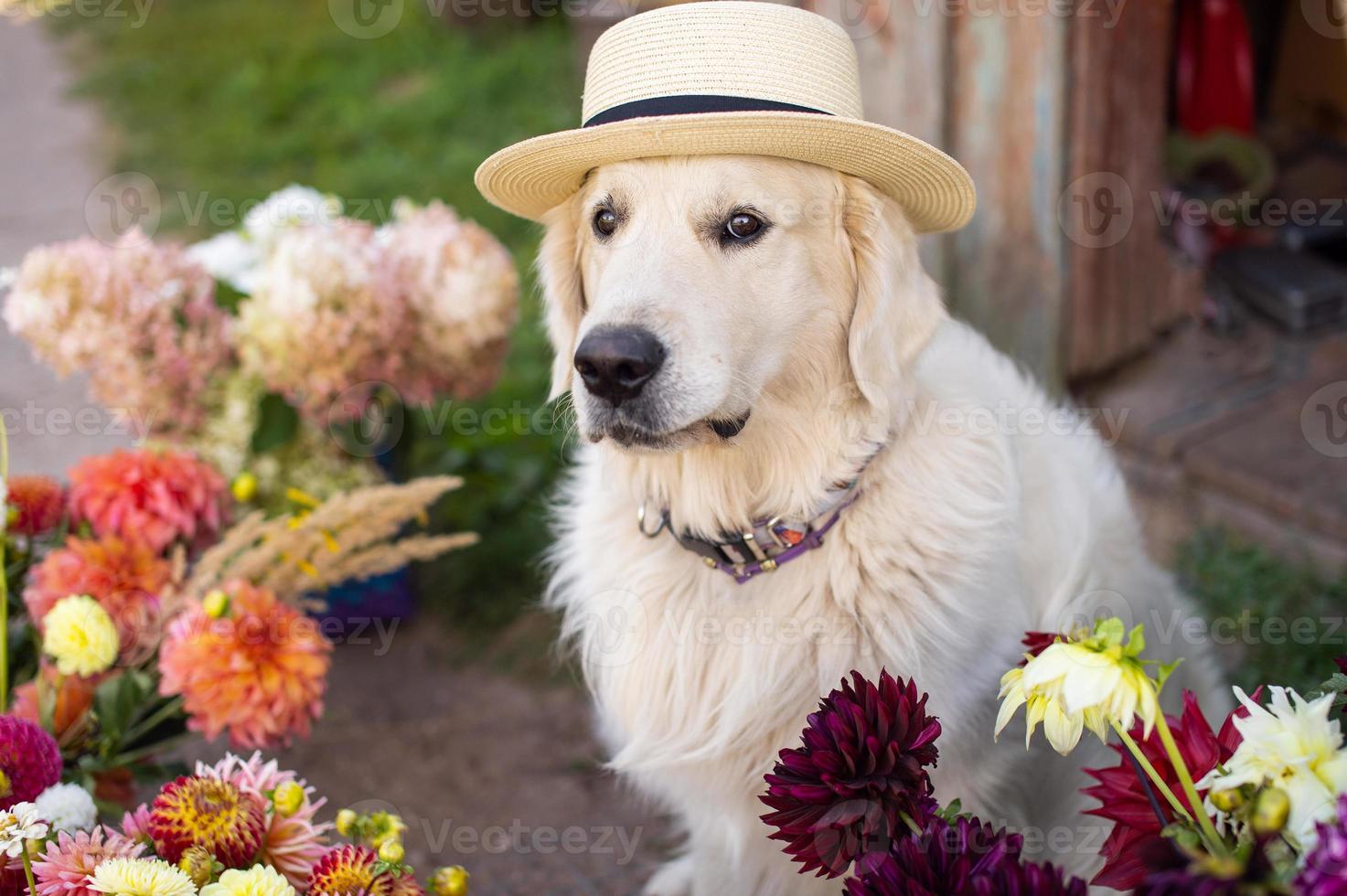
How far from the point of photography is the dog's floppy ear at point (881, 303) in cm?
218

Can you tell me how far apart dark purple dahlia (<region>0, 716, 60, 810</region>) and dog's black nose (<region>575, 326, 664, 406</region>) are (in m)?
1.08

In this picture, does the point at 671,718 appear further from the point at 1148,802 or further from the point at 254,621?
the point at 1148,802

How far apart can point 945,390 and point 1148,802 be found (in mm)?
1117

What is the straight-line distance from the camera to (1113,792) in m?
1.51

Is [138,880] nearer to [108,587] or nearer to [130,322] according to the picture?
[108,587]

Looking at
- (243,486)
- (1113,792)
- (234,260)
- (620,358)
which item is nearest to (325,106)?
(234,260)

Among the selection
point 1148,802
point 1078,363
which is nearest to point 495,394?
point 1078,363

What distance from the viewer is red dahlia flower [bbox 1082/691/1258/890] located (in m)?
1.45

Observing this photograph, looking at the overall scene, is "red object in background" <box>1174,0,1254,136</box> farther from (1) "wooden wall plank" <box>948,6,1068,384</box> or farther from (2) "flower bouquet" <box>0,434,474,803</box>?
(2) "flower bouquet" <box>0,434,474,803</box>

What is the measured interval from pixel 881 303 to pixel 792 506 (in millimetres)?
436

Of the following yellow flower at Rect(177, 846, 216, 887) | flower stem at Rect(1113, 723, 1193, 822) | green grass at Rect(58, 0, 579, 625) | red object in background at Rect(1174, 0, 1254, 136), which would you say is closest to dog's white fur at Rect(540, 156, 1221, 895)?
flower stem at Rect(1113, 723, 1193, 822)

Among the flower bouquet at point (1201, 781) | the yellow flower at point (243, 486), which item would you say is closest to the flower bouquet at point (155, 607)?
the yellow flower at point (243, 486)

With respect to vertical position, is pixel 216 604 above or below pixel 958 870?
below

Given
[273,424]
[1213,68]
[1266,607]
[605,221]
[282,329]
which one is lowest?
[1266,607]
